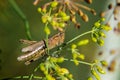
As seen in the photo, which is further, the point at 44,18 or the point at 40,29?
the point at 40,29

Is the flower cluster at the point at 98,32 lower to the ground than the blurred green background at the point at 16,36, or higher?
lower

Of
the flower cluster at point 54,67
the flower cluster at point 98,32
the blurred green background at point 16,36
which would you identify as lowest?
the flower cluster at point 54,67

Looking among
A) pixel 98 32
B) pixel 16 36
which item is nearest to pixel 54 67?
pixel 98 32

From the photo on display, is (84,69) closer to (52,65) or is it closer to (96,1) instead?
(96,1)

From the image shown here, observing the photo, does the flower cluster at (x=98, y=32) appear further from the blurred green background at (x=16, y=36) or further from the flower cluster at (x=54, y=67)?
the blurred green background at (x=16, y=36)

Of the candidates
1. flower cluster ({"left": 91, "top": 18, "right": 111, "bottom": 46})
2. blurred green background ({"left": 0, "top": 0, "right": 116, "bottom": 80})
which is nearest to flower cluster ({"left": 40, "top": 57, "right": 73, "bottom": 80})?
flower cluster ({"left": 91, "top": 18, "right": 111, "bottom": 46})

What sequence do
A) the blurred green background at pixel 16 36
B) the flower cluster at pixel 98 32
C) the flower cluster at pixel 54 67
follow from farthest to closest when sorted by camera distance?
the blurred green background at pixel 16 36 < the flower cluster at pixel 98 32 < the flower cluster at pixel 54 67

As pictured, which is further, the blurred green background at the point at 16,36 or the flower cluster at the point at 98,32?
the blurred green background at the point at 16,36

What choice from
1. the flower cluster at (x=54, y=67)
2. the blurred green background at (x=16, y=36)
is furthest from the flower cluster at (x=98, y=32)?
the blurred green background at (x=16, y=36)

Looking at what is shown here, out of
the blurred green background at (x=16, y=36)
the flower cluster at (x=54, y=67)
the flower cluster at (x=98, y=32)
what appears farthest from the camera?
the blurred green background at (x=16, y=36)

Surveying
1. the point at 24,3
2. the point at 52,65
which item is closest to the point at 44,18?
the point at 52,65

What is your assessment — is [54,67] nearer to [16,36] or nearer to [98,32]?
[98,32]
